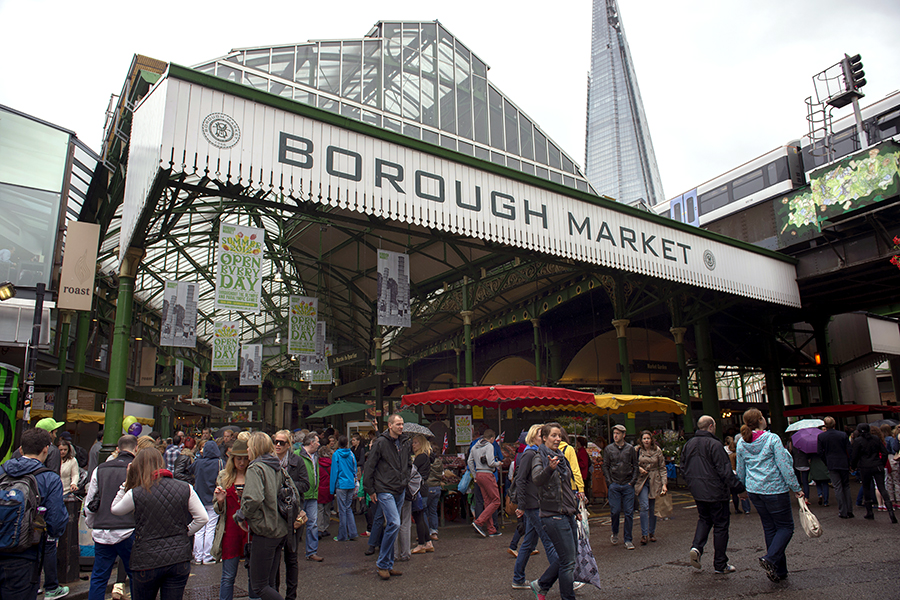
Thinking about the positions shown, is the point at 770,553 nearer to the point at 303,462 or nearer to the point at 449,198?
the point at 303,462

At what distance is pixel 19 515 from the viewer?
13.7 ft

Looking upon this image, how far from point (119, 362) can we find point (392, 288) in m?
6.00

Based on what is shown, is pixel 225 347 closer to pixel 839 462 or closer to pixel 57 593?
pixel 57 593

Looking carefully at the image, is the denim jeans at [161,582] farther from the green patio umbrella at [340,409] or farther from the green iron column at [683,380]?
the green iron column at [683,380]

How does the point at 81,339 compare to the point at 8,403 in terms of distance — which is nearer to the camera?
the point at 8,403

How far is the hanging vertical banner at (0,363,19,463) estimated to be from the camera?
7500mm

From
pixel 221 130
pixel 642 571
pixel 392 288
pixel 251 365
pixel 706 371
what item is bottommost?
pixel 642 571

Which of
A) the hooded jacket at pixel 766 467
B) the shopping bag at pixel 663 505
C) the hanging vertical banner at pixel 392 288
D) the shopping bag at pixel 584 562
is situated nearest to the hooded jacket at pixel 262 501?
the shopping bag at pixel 584 562

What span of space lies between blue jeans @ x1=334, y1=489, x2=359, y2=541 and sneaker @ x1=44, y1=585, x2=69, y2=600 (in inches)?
172

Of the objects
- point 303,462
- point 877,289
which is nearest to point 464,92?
point 877,289

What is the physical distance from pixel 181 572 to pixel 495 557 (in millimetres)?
5054

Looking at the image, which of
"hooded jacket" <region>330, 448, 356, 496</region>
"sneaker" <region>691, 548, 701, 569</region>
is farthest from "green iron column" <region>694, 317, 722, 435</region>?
"sneaker" <region>691, 548, 701, 569</region>

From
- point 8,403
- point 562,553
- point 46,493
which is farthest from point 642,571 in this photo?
point 8,403

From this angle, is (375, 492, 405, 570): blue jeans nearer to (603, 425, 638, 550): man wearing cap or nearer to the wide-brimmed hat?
the wide-brimmed hat
